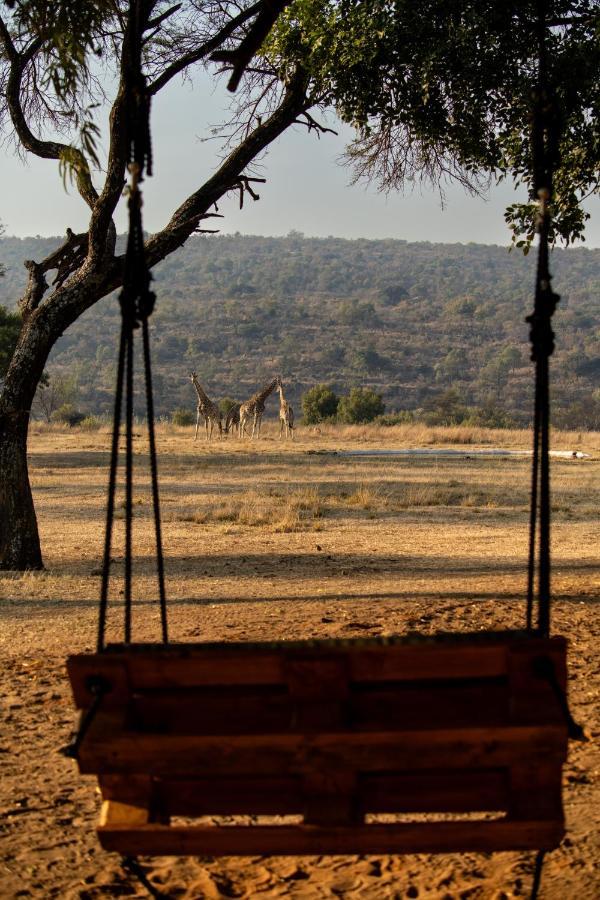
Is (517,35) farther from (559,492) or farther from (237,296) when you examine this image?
(237,296)

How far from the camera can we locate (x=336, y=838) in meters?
3.58

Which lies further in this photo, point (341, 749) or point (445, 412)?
point (445, 412)

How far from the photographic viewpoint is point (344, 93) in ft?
34.3

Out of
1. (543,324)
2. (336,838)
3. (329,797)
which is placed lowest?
(336,838)

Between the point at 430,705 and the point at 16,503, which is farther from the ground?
the point at 430,705

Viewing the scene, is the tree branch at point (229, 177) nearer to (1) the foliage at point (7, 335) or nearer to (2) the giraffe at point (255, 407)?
(1) the foliage at point (7, 335)

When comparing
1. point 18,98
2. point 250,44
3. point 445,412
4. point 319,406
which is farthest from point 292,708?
point 445,412

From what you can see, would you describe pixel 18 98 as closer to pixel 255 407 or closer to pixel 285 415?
pixel 255 407

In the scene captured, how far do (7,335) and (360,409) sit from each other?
1778cm

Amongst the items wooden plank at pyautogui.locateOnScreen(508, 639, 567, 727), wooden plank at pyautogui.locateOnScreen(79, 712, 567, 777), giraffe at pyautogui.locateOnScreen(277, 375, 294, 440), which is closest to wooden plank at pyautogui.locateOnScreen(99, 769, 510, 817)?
wooden plank at pyautogui.locateOnScreen(79, 712, 567, 777)

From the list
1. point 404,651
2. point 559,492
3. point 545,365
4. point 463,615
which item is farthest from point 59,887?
point 559,492

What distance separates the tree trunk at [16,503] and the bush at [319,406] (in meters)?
36.9

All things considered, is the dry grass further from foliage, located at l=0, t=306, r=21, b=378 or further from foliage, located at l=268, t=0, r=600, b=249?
foliage, located at l=0, t=306, r=21, b=378

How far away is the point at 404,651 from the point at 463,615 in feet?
19.4
